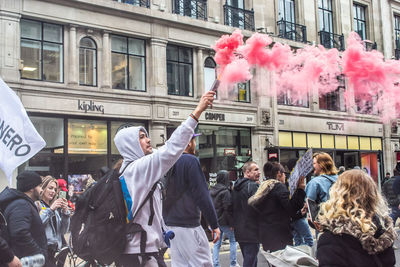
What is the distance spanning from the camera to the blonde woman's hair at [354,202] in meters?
3.11

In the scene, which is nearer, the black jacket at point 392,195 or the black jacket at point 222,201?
the black jacket at point 222,201

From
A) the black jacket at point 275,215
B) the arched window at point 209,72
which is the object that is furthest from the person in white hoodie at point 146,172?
the arched window at point 209,72

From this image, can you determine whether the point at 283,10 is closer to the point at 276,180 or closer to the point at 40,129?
the point at 40,129

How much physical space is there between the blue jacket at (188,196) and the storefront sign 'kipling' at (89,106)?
13.0 meters

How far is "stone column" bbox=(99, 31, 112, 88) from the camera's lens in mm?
18906

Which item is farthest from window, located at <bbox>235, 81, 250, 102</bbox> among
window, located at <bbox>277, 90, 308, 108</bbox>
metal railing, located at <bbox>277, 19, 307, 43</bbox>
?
metal railing, located at <bbox>277, 19, 307, 43</bbox>

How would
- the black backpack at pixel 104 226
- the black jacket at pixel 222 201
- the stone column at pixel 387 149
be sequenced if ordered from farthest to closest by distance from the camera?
the stone column at pixel 387 149
the black jacket at pixel 222 201
the black backpack at pixel 104 226

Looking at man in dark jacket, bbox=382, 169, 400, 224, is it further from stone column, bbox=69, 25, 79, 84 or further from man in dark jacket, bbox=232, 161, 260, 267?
stone column, bbox=69, 25, 79, 84

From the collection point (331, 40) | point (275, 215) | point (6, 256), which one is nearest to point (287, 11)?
point (331, 40)

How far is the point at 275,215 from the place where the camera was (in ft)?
20.9

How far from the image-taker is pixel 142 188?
409cm

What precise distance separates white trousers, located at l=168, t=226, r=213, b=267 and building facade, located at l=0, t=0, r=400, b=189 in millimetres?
12347

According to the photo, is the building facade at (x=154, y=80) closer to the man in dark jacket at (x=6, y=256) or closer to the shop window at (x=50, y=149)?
the shop window at (x=50, y=149)

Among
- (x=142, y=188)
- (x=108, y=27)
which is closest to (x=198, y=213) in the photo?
(x=142, y=188)
